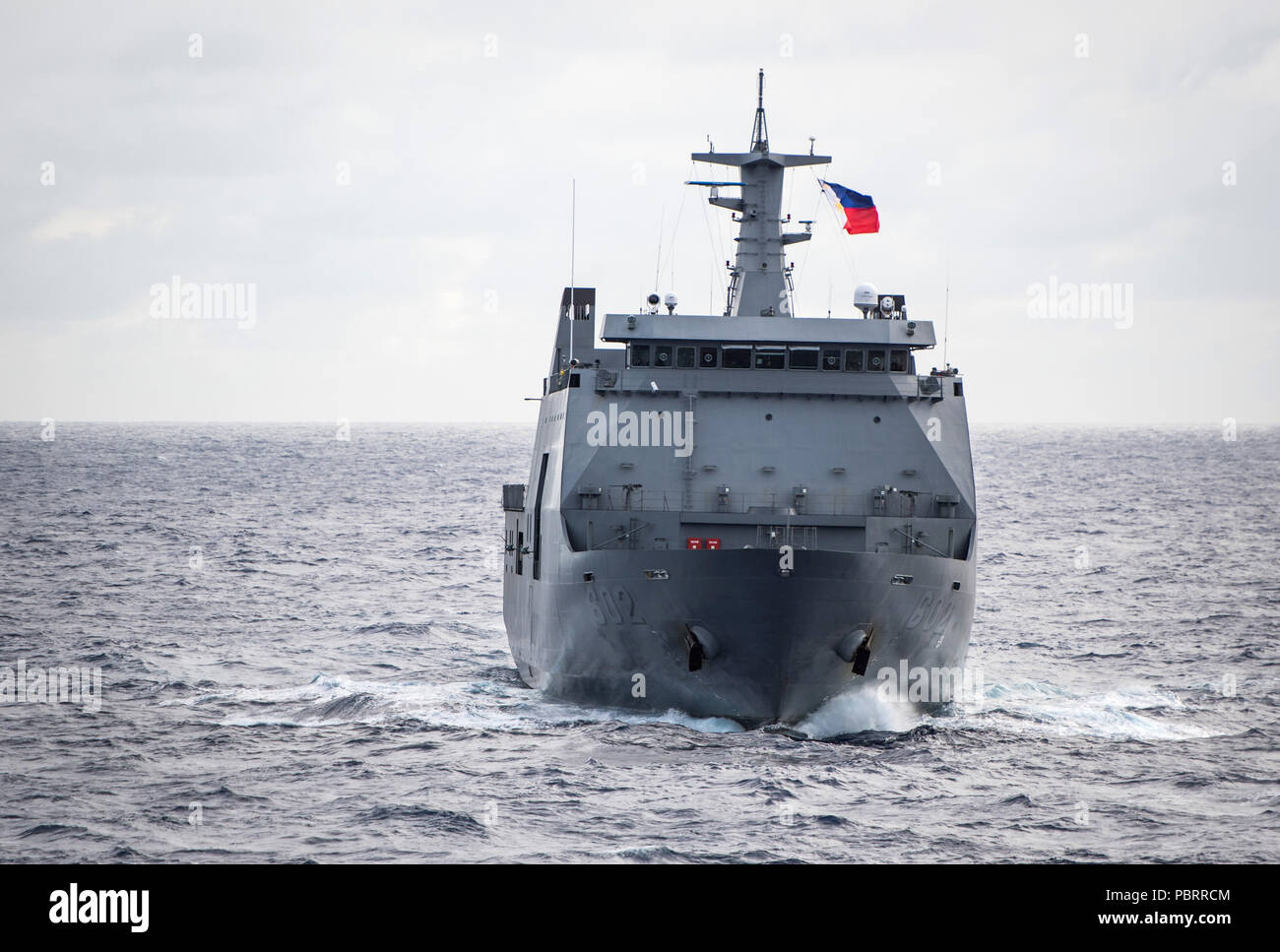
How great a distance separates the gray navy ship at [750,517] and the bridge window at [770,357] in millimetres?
38

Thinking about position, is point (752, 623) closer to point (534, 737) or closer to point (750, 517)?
point (750, 517)

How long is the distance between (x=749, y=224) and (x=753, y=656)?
1080 centimetres

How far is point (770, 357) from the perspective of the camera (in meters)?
26.8

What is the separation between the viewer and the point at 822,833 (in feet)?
59.0

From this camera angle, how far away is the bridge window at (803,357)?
26781mm

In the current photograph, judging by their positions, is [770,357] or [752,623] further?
[770,357]

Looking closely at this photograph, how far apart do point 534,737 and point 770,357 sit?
785 centimetres

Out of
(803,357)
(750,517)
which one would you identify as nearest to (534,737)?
(750,517)

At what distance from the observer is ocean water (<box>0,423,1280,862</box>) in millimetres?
17969

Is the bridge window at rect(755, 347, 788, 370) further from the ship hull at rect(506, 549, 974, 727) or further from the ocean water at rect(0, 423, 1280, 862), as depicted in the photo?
the ocean water at rect(0, 423, 1280, 862)

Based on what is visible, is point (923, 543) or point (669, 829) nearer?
point (669, 829)

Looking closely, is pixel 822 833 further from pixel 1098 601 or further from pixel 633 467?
pixel 1098 601

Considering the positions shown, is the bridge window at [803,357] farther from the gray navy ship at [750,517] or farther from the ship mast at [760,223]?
the ship mast at [760,223]
